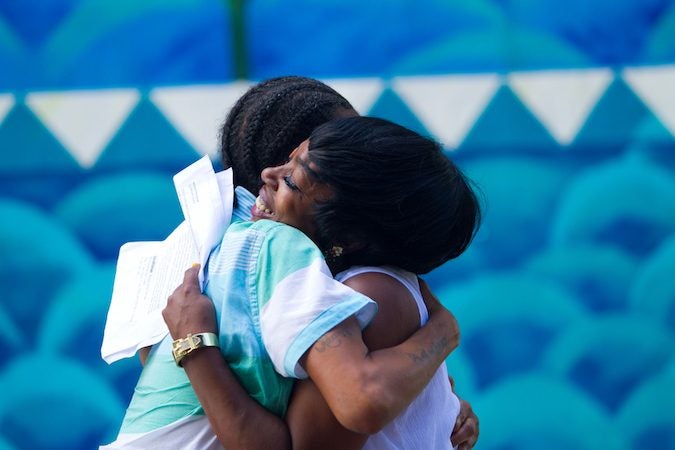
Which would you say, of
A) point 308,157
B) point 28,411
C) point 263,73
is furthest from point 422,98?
point 308,157

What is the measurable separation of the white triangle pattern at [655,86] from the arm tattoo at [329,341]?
2.60 metres

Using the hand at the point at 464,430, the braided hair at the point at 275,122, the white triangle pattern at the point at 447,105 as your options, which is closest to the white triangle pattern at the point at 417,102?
the white triangle pattern at the point at 447,105

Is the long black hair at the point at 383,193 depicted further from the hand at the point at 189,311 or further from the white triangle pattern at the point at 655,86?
the white triangle pattern at the point at 655,86

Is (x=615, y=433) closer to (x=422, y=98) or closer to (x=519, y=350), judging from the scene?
(x=519, y=350)

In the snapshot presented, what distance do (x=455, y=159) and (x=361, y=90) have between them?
0.41 m

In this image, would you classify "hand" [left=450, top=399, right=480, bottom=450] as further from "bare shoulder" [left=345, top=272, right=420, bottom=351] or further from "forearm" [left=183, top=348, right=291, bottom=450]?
"forearm" [left=183, top=348, right=291, bottom=450]

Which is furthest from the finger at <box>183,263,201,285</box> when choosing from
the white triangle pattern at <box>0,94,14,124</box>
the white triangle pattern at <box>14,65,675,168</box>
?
the white triangle pattern at <box>0,94,14,124</box>

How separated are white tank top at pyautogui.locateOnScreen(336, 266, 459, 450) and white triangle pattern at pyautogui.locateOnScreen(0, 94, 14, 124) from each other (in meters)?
2.28

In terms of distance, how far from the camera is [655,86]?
12.1ft

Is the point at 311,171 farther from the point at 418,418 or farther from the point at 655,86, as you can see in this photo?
the point at 655,86

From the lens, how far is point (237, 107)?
186cm

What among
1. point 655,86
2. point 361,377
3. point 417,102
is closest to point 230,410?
point 361,377

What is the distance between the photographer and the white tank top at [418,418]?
1544mm

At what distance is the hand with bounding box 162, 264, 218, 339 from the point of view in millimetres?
1509
